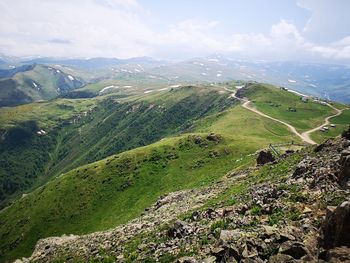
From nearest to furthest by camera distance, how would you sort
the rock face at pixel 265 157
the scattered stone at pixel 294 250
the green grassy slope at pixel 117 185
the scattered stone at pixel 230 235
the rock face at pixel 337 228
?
the rock face at pixel 337 228 → the scattered stone at pixel 294 250 → the scattered stone at pixel 230 235 → the rock face at pixel 265 157 → the green grassy slope at pixel 117 185

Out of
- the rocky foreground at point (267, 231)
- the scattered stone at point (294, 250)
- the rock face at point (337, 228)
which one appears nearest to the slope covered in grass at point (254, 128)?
the rocky foreground at point (267, 231)

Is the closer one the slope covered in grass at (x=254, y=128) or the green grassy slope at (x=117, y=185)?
the green grassy slope at (x=117, y=185)

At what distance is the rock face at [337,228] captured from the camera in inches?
805

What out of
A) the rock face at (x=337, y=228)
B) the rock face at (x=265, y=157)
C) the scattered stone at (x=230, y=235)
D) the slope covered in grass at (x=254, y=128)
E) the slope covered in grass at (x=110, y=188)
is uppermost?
the rock face at (x=337, y=228)

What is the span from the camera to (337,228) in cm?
2098

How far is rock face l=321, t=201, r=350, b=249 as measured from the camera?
20.4 m

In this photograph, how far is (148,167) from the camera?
435ft

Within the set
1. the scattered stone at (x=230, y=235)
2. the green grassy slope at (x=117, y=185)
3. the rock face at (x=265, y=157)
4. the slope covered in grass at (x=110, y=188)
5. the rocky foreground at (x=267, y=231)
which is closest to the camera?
the rocky foreground at (x=267, y=231)

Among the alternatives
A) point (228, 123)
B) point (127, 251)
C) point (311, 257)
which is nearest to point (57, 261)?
point (127, 251)

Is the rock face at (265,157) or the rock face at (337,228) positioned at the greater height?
the rock face at (337,228)

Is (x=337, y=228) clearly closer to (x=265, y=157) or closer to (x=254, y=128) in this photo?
(x=265, y=157)

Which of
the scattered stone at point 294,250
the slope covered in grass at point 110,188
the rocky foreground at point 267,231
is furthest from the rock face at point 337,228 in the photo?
the slope covered in grass at point 110,188

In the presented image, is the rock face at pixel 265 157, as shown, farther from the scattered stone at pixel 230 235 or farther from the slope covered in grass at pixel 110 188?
the scattered stone at pixel 230 235

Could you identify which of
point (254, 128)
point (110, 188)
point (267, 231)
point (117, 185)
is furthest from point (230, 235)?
point (254, 128)
